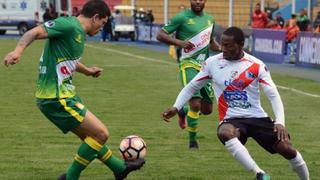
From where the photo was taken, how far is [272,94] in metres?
9.23

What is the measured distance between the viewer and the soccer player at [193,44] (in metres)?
13.2

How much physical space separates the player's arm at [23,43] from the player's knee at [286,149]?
251 cm

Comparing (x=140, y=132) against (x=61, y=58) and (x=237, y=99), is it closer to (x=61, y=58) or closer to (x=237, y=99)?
(x=237, y=99)

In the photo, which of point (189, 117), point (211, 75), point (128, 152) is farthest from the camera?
point (189, 117)

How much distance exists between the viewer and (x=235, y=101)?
9.46m

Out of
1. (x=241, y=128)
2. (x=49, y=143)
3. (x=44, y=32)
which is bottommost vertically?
(x=49, y=143)

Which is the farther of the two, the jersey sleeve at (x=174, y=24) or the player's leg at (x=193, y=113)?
the jersey sleeve at (x=174, y=24)

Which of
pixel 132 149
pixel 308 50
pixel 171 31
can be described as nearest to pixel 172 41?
pixel 171 31

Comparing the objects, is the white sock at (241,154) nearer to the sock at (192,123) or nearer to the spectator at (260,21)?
the sock at (192,123)

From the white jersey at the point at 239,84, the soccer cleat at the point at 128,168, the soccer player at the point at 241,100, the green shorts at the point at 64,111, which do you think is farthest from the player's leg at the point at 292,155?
the green shorts at the point at 64,111

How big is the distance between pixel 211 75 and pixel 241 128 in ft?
2.10

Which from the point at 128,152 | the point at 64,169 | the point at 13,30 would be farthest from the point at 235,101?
the point at 13,30

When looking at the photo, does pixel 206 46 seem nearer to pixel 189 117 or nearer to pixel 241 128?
pixel 189 117

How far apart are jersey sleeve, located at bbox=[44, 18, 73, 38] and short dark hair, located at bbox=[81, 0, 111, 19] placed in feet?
0.89
